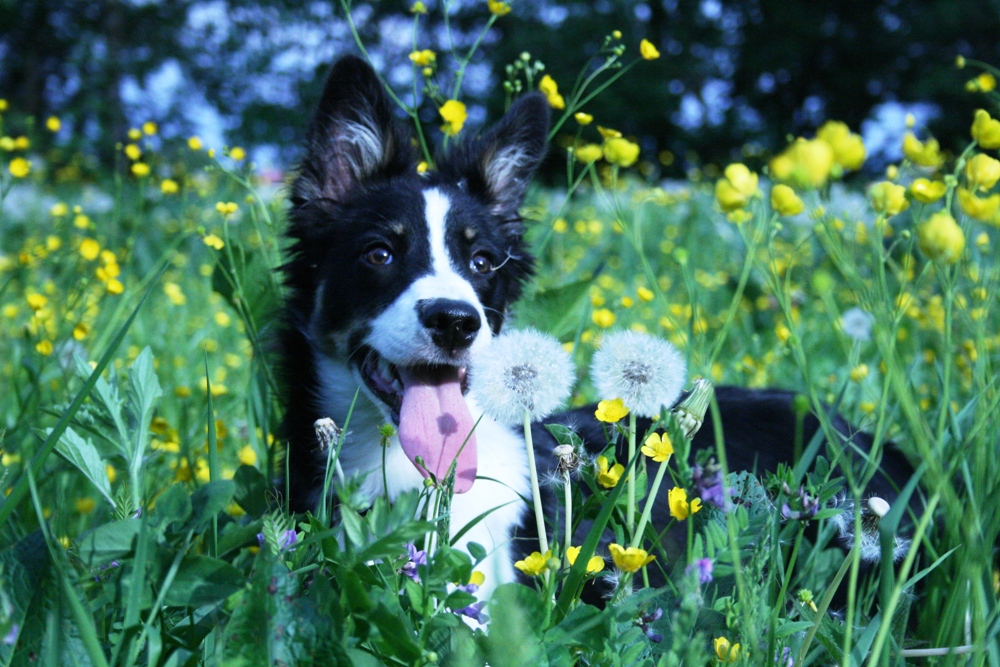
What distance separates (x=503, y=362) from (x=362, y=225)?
139cm

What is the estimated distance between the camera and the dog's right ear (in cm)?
261

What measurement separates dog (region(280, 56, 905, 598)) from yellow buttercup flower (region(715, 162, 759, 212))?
1.07 meters

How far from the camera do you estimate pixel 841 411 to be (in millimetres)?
3002

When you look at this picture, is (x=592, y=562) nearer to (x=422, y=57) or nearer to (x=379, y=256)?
(x=379, y=256)

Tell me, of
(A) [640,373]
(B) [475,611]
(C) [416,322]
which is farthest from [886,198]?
(C) [416,322]

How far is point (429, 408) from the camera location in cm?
222

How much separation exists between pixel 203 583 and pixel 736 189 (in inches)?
35.1

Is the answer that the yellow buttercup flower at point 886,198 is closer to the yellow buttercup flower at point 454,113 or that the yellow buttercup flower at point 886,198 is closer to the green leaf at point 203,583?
the green leaf at point 203,583

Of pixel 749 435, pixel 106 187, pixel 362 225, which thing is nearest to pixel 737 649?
pixel 749 435

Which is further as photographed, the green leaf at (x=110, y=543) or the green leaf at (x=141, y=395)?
the green leaf at (x=141, y=395)

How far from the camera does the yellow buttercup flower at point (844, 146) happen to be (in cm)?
92

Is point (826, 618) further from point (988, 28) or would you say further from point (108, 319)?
point (988, 28)

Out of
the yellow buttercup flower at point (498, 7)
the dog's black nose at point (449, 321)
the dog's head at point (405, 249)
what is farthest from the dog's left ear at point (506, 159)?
the dog's black nose at point (449, 321)

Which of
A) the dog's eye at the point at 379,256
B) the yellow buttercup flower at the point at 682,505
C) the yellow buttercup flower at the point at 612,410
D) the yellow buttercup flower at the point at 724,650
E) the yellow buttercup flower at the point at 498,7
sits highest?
the yellow buttercup flower at the point at 498,7
